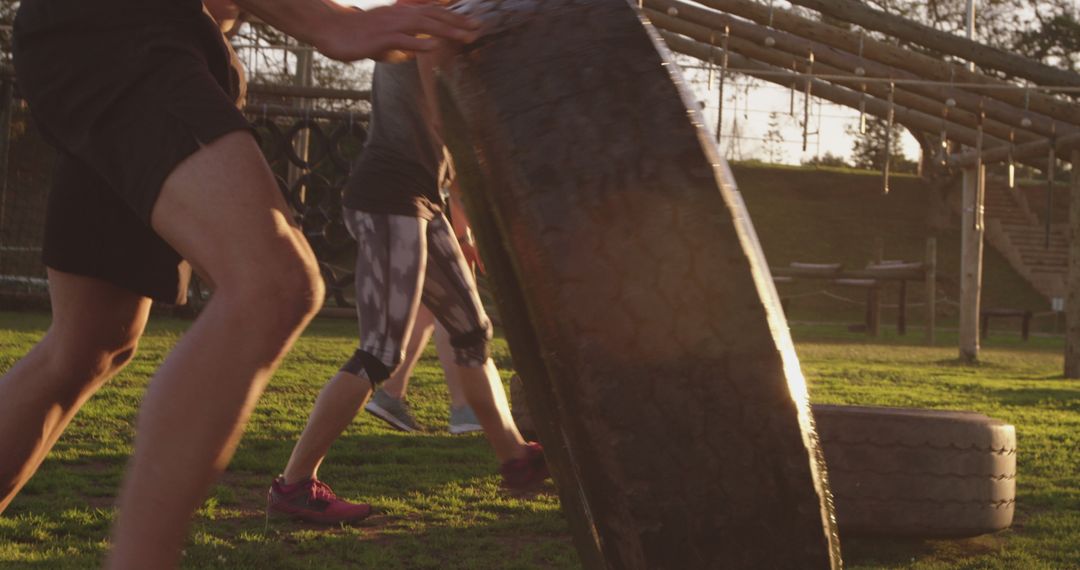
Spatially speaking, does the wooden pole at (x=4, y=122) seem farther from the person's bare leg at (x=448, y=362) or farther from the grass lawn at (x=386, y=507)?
the person's bare leg at (x=448, y=362)

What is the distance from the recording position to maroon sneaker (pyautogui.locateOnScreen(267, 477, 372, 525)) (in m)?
3.52

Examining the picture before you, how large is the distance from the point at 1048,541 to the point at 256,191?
3.03m

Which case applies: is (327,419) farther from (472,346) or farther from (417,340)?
(417,340)

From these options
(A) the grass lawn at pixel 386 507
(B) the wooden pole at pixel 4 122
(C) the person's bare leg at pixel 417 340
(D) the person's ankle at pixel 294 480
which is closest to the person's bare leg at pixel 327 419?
(D) the person's ankle at pixel 294 480

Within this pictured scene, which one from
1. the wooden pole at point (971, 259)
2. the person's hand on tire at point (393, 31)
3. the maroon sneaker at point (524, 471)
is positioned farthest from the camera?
the wooden pole at point (971, 259)

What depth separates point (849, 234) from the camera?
33281 mm

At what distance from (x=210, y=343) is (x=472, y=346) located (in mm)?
2227

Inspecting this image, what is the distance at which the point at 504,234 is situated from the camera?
1418 mm

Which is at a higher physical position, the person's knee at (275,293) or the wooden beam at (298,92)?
the wooden beam at (298,92)

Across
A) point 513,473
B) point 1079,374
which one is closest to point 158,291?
point 513,473

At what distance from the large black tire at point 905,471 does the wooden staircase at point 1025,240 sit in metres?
27.9

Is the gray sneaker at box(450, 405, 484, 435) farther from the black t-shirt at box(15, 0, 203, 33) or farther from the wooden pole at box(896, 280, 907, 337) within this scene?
the wooden pole at box(896, 280, 907, 337)

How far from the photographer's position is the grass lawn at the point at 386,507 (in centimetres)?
317

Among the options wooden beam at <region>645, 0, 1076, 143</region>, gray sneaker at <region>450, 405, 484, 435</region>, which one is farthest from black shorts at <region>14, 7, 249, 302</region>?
wooden beam at <region>645, 0, 1076, 143</region>
